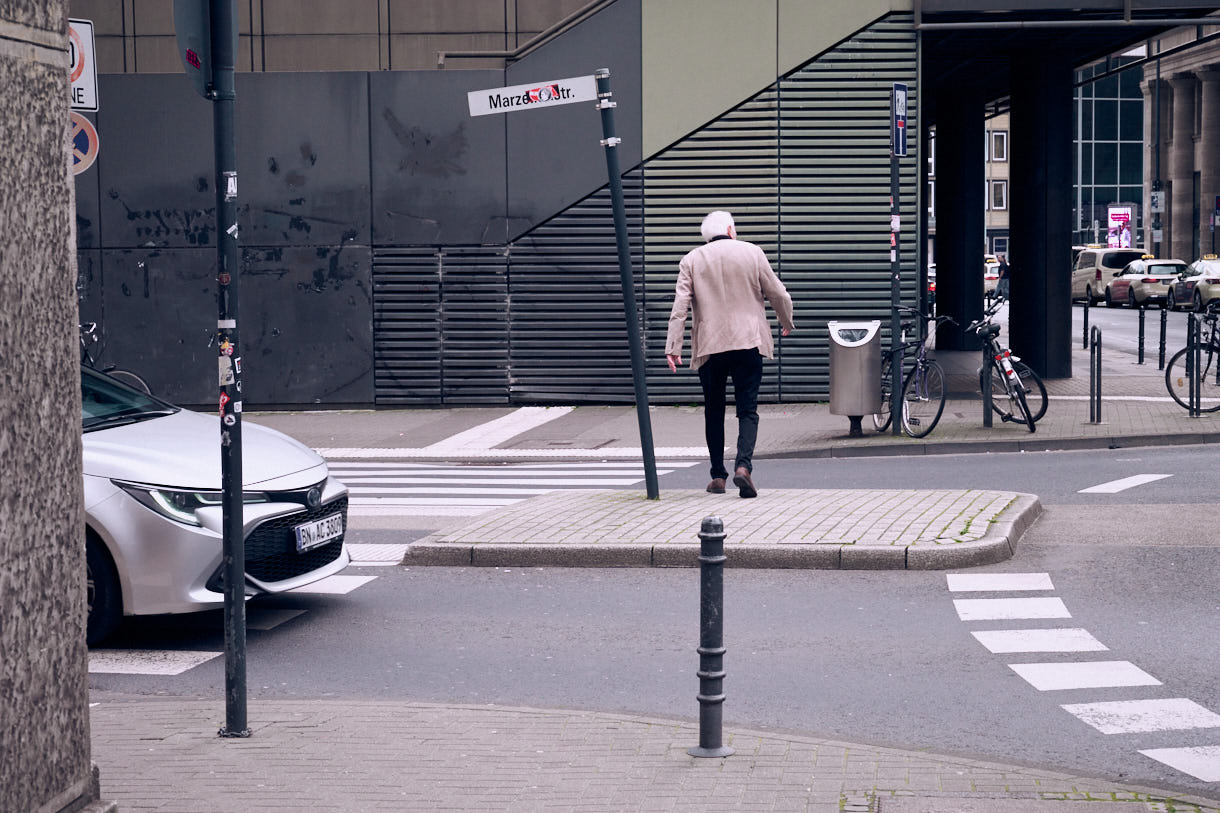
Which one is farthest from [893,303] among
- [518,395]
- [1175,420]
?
[518,395]

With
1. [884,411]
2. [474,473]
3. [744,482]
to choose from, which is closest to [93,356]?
[474,473]

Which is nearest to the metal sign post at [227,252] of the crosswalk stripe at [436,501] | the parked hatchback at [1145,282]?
the crosswalk stripe at [436,501]

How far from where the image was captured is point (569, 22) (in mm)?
19156

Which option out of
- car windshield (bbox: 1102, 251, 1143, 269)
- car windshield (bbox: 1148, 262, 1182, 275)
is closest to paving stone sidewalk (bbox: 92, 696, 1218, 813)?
car windshield (bbox: 1148, 262, 1182, 275)

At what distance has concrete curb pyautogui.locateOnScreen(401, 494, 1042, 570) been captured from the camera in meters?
8.65

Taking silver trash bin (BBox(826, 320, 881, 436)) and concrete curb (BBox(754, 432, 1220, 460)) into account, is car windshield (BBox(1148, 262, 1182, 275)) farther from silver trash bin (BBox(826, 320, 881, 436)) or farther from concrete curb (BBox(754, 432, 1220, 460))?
silver trash bin (BBox(826, 320, 881, 436))

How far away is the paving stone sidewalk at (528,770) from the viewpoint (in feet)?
15.4

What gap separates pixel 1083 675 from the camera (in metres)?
6.51

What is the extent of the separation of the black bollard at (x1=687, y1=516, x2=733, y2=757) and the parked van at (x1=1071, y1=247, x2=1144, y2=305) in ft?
167

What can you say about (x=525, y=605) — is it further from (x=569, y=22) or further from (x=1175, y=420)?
Result: (x=569, y=22)

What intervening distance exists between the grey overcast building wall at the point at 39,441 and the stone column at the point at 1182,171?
76.7 meters

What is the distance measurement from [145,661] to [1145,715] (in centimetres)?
427

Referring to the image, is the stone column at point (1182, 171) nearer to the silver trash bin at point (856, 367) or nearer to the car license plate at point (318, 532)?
the silver trash bin at point (856, 367)

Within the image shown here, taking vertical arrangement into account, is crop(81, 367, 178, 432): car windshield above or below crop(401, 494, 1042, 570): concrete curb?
above
